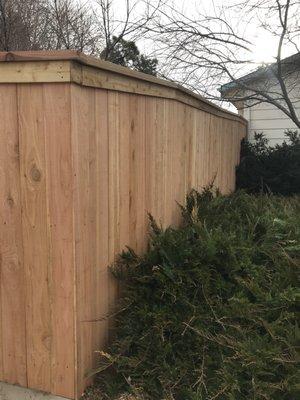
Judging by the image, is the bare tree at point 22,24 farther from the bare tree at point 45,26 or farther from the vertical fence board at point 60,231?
the vertical fence board at point 60,231

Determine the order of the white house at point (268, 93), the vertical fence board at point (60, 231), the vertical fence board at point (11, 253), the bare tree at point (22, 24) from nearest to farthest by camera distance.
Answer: the vertical fence board at point (60, 231) → the vertical fence board at point (11, 253) → the white house at point (268, 93) → the bare tree at point (22, 24)

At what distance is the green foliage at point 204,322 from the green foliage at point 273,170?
17.4 ft

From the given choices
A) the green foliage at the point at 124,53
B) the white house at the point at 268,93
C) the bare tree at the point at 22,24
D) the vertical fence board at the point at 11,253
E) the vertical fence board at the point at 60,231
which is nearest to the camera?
the vertical fence board at the point at 60,231

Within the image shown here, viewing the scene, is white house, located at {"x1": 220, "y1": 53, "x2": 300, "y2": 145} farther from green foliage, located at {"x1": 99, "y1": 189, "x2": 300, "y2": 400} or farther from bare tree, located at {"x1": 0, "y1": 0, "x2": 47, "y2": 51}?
green foliage, located at {"x1": 99, "y1": 189, "x2": 300, "y2": 400}

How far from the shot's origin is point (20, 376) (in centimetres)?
286

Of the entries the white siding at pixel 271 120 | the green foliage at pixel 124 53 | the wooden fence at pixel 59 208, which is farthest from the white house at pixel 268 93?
the wooden fence at pixel 59 208

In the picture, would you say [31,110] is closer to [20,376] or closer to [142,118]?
[142,118]

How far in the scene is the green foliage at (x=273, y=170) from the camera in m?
8.71

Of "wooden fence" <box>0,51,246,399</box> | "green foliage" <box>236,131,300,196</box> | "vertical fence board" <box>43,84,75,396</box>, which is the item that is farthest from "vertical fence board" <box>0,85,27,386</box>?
"green foliage" <box>236,131,300,196</box>

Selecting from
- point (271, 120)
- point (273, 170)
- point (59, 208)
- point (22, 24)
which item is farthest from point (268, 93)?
point (59, 208)

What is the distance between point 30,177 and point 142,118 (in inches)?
47.0

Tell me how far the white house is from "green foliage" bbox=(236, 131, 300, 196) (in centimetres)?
77

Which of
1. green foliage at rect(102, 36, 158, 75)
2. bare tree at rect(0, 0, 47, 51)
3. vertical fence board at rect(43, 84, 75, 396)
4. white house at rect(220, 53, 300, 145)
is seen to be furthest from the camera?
green foliage at rect(102, 36, 158, 75)

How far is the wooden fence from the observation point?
2543 millimetres
